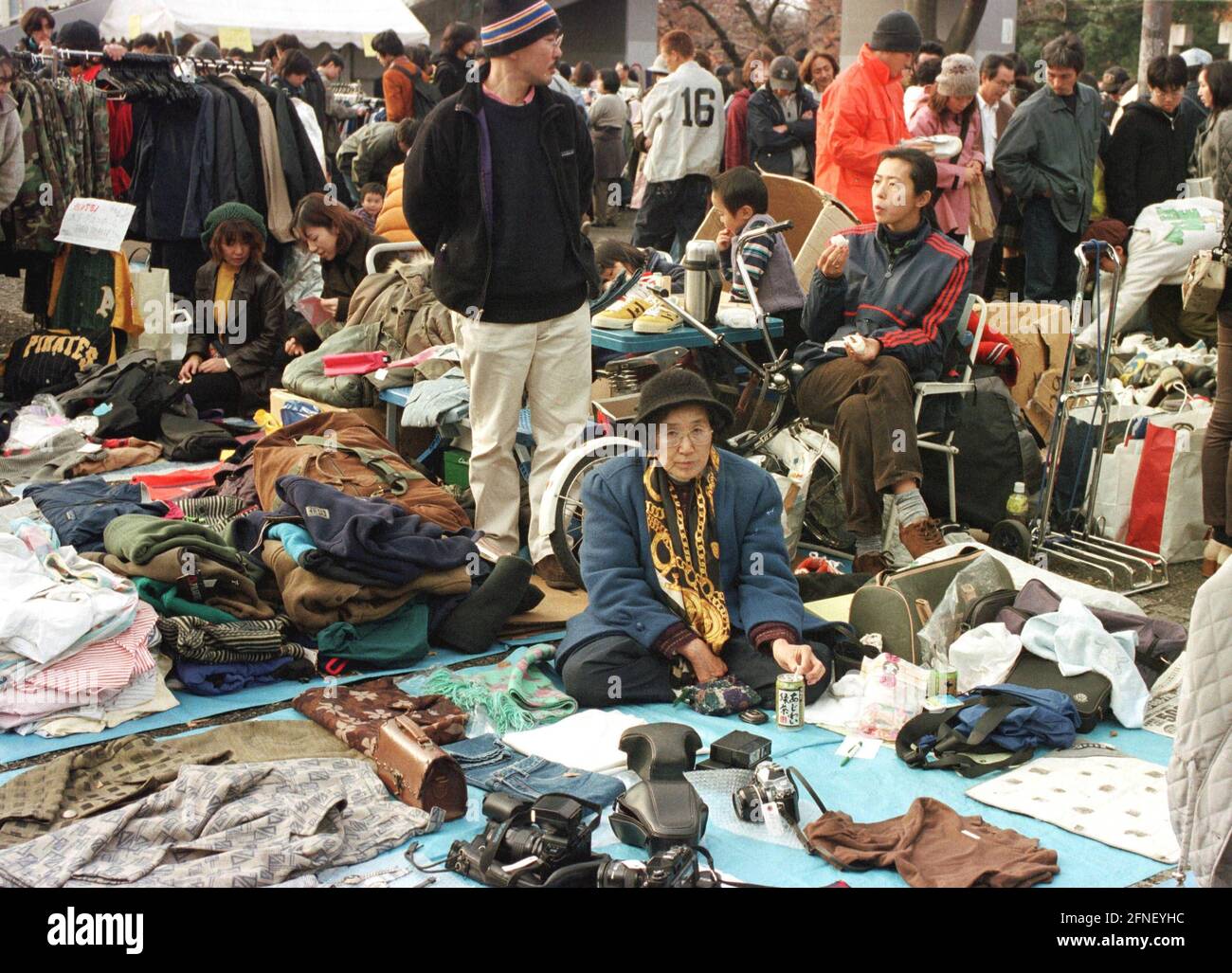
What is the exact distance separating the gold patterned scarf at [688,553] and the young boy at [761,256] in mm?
2149

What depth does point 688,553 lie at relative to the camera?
4652 millimetres

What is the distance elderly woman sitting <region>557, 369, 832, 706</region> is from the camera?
14.8 ft

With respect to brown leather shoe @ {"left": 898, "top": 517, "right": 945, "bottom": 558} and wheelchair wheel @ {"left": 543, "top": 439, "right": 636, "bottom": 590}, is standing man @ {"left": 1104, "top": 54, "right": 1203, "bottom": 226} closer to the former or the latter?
brown leather shoe @ {"left": 898, "top": 517, "right": 945, "bottom": 558}

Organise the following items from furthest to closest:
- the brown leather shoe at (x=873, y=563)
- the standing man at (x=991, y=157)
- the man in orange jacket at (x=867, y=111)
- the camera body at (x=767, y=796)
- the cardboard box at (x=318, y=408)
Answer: the standing man at (x=991, y=157) < the man in orange jacket at (x=867, y=111) < the cardboard box at (x=318, y=408) < the brown leather shoe at (x=873, y=563) < the camera body at (x=767, y=796)

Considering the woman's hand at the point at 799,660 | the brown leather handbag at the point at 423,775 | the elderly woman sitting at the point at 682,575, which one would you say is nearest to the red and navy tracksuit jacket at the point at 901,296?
the elderly woman sitting at the point at 682,575

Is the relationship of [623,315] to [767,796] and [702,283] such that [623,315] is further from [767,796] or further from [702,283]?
[767,796]

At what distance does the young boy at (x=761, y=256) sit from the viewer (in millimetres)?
6582

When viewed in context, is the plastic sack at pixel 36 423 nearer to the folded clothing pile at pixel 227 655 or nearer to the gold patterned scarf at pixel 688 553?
the folded clothing pile at pixel 227 655

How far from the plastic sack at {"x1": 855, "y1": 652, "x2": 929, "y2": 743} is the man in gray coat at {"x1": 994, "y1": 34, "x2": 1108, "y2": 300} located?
4.91 metres

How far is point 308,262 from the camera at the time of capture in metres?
9.18

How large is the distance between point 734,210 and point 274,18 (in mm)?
11892

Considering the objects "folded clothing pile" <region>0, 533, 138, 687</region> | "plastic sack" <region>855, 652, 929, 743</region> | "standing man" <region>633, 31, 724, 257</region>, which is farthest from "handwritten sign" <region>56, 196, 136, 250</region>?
"plastic sack" <region>855, 652, 929, 743</region>

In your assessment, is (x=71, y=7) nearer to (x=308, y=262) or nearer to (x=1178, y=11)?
(x=308, y=262)

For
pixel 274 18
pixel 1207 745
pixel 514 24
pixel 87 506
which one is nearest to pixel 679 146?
pixel 514 24
